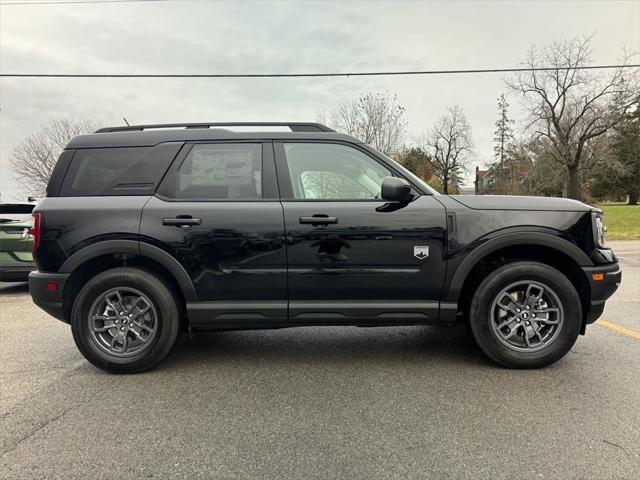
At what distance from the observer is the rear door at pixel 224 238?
3.59 m

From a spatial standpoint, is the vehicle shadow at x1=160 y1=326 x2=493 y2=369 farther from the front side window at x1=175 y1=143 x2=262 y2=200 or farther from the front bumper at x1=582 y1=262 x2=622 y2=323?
the front side window at x1=175 y1=143 x2=262 y2=200

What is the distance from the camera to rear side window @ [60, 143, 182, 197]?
12.2ft

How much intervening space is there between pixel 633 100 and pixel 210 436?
133 feet

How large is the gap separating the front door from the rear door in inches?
5.6

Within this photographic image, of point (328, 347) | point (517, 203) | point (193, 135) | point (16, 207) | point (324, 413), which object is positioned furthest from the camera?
point (16, 207)

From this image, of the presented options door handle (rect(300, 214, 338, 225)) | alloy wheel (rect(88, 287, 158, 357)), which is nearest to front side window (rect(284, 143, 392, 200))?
door handle (rect(300, 214, 338, 225))

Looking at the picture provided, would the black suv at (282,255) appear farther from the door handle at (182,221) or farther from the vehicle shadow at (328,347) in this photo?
the vehicle shadow at (328,347)

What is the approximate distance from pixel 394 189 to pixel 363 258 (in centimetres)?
61

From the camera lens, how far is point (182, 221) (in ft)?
11.7

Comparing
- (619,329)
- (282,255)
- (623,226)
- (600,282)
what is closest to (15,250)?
(282,255)

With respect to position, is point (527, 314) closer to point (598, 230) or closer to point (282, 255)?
point (598, 230)

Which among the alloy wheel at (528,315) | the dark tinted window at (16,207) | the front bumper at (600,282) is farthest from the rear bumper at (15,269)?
the front bumper at (600,282)

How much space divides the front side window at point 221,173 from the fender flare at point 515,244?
1791 mm

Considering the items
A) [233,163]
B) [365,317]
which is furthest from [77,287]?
[365,317]
